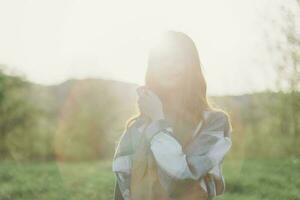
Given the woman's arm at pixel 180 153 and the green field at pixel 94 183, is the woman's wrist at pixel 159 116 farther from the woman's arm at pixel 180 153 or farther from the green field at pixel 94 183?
the green field at pixel 94 183

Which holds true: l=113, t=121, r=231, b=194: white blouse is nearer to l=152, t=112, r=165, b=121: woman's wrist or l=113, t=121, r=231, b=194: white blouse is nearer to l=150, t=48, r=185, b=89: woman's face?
l=152, t=112, r=165, b=121: woman's wrist

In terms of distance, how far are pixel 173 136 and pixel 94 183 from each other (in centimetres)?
1101

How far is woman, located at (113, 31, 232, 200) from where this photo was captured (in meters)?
2.79

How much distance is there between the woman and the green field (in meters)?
9.15

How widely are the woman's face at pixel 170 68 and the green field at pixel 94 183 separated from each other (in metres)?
9.23

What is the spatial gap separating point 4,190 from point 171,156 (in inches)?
428

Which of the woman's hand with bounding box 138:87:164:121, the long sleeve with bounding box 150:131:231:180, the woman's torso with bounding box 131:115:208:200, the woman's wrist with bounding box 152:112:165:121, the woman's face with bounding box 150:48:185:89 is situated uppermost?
the woman's face with bounding box 150:48:185:89

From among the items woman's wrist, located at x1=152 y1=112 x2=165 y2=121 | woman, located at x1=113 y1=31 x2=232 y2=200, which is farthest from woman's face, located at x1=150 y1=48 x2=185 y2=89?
woman's wrist, located at x1=152 y1=112 x2=165 y2=121

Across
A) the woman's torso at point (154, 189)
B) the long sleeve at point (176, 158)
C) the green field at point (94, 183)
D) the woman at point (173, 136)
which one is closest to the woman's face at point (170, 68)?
the woman at point (173, 136)

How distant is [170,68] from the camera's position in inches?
114

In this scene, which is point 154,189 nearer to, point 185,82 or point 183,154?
point 183,154

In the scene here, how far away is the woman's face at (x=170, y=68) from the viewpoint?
114 inches

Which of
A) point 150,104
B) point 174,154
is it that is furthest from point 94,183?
point 174,154

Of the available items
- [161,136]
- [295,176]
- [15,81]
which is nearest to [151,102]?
[161,136]
